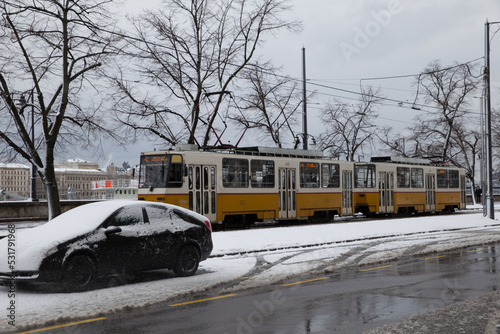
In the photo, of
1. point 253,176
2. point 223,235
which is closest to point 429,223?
point 253,176

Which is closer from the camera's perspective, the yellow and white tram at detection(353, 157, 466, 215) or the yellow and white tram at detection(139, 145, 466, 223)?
the yellow and white tram at detection(139, 145, 466, 223)

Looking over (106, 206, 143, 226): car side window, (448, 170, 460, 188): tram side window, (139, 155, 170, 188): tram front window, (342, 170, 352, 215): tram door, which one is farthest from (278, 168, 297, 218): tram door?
(448, 170, 460, 188): tram side window

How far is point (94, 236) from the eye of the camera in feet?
33.0

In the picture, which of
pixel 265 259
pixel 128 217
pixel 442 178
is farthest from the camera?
pixel 442 178

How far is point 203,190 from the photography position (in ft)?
79.0

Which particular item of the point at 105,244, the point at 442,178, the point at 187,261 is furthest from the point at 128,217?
the point at 442,178

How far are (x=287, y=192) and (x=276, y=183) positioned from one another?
0.96 metres

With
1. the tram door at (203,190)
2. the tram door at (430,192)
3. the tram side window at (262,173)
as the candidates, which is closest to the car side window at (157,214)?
the tram door at (203,190)

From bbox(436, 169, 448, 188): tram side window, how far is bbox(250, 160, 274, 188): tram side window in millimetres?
17379

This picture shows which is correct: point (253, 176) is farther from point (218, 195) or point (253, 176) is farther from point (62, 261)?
point (62, 261)

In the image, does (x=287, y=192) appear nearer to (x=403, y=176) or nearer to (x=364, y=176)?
(x=364, y=176)

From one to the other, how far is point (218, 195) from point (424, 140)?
38274mm

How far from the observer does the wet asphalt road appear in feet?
24.1

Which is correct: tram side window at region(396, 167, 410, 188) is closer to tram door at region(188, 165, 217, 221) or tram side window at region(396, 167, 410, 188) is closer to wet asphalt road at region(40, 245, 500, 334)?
tram door at region(188, 165, 217, 221)
